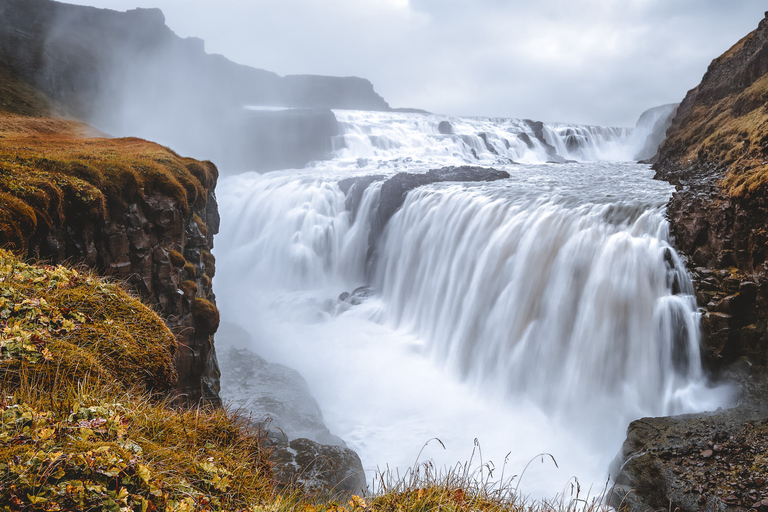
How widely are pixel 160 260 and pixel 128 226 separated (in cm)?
84

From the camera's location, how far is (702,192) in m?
11.1

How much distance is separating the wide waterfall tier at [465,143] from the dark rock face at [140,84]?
14.4 feet

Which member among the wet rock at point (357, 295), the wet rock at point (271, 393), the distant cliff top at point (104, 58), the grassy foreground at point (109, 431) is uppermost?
the distant cliff top at point (104, 58)

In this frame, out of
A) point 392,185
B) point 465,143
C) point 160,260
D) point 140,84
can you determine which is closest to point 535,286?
point 160,260

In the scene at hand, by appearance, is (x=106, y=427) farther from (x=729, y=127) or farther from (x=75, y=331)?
(x=729, y=127)

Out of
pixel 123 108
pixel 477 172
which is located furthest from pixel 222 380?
pixel 123 108

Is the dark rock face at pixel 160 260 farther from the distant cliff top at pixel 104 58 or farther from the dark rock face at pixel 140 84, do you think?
the distant cliff top at pixel 104 58

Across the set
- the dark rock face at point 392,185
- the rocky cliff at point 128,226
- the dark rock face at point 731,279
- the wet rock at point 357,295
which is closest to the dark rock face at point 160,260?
the rocky cliff at point 128,226

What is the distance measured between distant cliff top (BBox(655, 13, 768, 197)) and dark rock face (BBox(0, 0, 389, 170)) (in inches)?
1201

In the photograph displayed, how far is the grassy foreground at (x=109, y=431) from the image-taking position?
2180 millimetres

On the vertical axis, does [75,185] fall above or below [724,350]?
above

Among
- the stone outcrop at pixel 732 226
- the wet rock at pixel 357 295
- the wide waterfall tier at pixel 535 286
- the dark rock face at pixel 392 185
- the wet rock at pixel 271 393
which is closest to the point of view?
the stone outcrop at pixel 732 226

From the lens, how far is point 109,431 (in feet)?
8.75

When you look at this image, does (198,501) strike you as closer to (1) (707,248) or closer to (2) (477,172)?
(1) (707,248)
